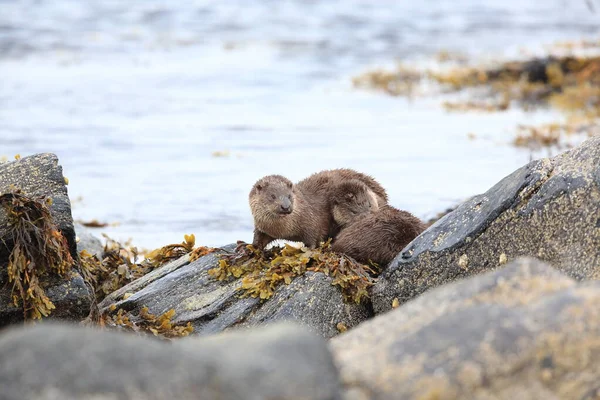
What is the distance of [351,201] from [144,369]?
13.6ft

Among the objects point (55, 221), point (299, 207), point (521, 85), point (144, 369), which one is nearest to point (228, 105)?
point (521, 85)

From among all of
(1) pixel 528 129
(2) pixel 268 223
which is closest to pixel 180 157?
(1) pixel 528 129

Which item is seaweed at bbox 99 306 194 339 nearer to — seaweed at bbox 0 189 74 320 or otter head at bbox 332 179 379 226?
seaweed at bbox 0 189 74 320

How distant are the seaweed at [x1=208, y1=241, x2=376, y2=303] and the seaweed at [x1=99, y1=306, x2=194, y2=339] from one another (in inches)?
18.9

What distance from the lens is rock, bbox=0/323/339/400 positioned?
2904 mm

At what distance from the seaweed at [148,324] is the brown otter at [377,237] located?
126 cm

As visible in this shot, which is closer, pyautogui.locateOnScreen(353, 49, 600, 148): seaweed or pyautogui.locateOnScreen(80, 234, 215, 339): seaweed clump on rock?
pyautogui.locateOnScreen(80, 234, 215, 339): seaweed clump on rock

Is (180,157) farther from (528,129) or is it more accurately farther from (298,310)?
(298,310)

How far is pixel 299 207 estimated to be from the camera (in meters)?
6.73

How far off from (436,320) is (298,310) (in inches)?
101

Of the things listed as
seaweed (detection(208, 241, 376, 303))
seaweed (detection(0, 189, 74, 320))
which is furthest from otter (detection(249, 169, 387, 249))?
seaweed (detection(0, 189, 74, 320))

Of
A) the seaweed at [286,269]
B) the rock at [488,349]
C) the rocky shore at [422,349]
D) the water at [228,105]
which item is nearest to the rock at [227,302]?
the seaweed at [286,269]

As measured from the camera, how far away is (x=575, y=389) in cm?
334

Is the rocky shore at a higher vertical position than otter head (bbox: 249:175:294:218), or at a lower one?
lower
